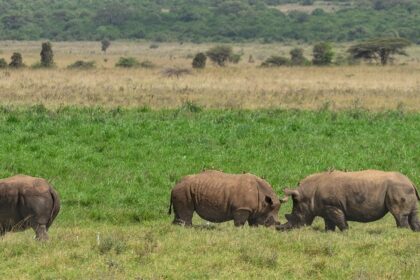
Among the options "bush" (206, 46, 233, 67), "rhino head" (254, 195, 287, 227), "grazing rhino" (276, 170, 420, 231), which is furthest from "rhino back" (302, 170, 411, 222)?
"bush" (206, 46, 233, 67)

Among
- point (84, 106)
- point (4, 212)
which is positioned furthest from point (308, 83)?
point (4, 212)

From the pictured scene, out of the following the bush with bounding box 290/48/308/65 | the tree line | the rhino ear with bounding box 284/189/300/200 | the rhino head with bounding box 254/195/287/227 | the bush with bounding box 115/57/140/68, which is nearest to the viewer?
the rhino head with bounding box 254/195/287/227

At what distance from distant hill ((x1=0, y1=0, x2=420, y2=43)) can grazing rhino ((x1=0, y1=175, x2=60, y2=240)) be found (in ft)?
282

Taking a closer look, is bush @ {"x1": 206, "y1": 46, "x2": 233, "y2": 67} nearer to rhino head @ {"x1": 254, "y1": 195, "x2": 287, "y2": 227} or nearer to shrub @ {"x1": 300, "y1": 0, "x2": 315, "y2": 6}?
rhino head @ {"x1": 254, "y1": 195, "x2": 287, "y2": 227}

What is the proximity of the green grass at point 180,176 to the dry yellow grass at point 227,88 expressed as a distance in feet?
10.8

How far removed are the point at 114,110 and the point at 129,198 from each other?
10133mm

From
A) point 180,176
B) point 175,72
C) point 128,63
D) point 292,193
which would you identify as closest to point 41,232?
point 292,193

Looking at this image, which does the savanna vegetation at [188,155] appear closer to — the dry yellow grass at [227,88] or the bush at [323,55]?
the dry yellow grass at [227,88]

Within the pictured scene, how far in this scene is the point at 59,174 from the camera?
67.7 feet

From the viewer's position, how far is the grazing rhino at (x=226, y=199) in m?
15.1

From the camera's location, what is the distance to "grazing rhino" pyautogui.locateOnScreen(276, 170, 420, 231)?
1497 centimetres

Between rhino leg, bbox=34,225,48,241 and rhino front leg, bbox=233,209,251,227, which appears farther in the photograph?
rhino front leg, bbox=233,209,251,227

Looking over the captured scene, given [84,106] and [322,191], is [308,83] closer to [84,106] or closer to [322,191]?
[84,106]

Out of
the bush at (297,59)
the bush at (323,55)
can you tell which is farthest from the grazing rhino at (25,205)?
the bush at (297,59)
